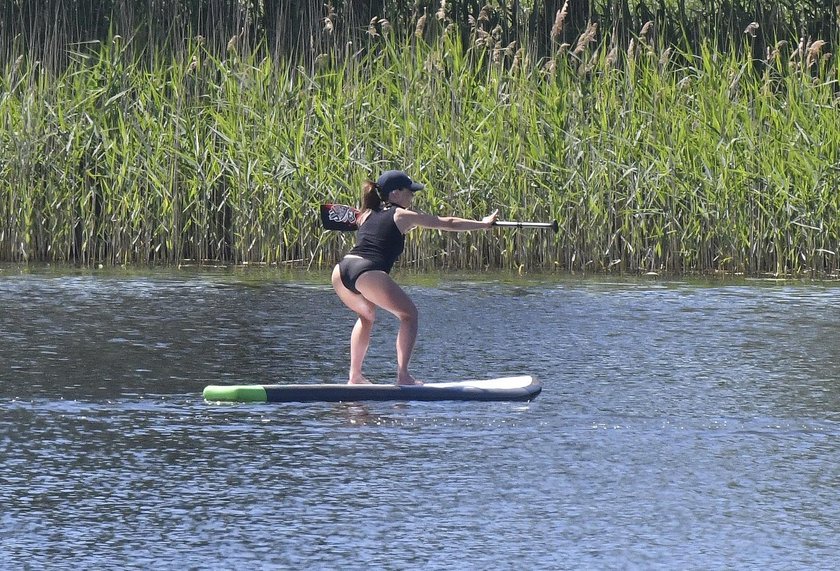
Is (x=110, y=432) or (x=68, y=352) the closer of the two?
(x=110, y=432)

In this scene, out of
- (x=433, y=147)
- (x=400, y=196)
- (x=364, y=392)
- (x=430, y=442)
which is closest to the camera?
(x=430, y=442)

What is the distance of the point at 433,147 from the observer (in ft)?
51.5

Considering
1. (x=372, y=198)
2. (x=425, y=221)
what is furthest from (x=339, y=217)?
(x=425, y=221)

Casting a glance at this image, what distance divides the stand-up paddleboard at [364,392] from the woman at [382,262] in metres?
0.20

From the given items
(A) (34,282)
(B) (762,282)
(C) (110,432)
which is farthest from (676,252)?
(C) (110,432)

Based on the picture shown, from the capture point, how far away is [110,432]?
7938 mm

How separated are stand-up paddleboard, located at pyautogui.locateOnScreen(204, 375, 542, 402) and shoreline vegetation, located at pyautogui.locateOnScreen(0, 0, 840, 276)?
21.9ft

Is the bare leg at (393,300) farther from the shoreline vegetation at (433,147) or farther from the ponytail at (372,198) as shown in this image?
the shoreline vegetation at (433,147)

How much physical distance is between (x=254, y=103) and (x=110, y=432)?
344 inches

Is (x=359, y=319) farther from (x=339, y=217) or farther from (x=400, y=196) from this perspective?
(x=400, y=196)

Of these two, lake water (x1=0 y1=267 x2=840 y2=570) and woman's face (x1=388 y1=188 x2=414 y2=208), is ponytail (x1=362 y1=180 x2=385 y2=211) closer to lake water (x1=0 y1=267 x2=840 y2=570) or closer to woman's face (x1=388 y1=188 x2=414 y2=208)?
woman's face (x1=388 y1=188 x2=414 y2=208)

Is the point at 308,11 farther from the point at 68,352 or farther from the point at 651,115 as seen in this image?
the point at 68,352

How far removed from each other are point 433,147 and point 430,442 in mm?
8165

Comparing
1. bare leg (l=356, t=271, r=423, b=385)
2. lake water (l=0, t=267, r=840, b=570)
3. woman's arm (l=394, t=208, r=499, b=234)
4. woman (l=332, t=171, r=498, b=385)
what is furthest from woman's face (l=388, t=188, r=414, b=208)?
lake water (l=0, t=267, r=840, b=570)
